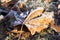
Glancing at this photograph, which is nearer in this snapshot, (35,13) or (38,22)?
(38,22)

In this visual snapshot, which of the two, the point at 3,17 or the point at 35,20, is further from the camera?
the point at 3,17

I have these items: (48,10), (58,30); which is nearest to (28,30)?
(58,30)

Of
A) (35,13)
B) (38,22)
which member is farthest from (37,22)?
(35,13)

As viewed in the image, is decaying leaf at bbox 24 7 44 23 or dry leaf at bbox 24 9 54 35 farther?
decaying leaf at bbox 24 7 44 23

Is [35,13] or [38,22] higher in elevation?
[35,13]

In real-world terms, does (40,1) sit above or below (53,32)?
above

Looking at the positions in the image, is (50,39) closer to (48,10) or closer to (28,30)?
(28,30)

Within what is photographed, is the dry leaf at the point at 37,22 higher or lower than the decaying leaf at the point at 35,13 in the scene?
lower

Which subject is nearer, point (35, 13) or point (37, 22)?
point (37, 22)

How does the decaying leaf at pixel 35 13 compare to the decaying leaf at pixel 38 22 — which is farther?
the decaying leaf at pixel 35 13

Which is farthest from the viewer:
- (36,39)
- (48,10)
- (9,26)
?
(48,10)

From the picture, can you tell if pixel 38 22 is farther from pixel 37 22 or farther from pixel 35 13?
pixel 35 13
